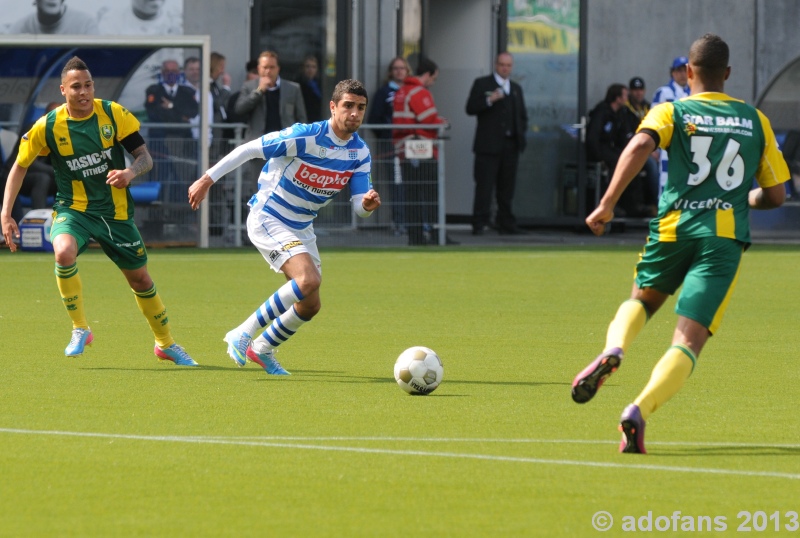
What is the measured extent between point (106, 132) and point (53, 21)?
12.0m

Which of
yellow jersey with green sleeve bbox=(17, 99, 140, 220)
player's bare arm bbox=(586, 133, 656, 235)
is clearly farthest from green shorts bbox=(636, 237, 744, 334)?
yellow jersey with green sleeve bbox=(17, 99, 140, 220)

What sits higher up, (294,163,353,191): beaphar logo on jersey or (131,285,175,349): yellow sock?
(294,163,353,191): beaphar logo on jersey

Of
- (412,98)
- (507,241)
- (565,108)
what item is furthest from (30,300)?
(565,108)

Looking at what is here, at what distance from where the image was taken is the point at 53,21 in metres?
20.6

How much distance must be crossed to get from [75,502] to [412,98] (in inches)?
577

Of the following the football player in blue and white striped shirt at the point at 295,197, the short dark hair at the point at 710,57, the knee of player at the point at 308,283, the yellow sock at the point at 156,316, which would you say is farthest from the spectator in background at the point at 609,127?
the short dark hair at the point at 710,57

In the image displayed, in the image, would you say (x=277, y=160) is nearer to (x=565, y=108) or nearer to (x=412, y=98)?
(x=412, y=98)

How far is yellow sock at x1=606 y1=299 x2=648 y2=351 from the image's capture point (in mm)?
6086

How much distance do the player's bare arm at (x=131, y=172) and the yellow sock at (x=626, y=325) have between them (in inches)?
140

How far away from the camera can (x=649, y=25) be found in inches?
929

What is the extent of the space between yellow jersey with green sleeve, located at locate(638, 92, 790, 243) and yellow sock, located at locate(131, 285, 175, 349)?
3977 millimetres

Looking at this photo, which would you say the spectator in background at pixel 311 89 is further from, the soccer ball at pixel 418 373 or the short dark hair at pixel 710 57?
the short dark hair at pixel 710 57

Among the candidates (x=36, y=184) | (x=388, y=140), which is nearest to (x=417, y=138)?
(x=388, y=140)

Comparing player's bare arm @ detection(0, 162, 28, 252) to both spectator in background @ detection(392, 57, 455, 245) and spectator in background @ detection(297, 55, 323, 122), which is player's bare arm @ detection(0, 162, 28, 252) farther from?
spectator in background @ detection(297, 55, 323, 122)
